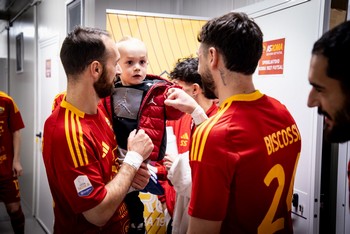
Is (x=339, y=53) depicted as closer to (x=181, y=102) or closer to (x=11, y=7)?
(x=181, y=102)

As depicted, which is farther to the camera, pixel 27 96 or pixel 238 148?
pixel 27 96

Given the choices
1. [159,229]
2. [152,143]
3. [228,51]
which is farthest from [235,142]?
[159,229]

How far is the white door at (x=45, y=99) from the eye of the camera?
3598 mm

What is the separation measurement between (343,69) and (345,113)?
0.14m

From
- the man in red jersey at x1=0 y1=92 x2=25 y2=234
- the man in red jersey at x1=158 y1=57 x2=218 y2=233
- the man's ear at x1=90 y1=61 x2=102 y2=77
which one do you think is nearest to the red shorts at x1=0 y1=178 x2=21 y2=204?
the man in red jersey at x1=0 y1=92 x2=25 y2=234

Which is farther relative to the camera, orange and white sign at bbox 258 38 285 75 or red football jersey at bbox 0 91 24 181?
red football jersey at bbox 0 91 24 181

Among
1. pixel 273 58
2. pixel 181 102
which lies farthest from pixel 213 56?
pixel 273 58

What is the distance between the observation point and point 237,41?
4.03 feet

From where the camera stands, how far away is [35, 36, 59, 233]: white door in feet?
11.8

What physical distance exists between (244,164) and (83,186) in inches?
24.9

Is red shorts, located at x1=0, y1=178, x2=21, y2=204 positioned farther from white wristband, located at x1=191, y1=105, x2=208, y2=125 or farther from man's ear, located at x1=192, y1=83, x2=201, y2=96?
white wristband, located at x1=191, y1=105, x2=208, y2=125

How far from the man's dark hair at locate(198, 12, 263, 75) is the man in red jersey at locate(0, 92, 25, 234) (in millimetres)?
2932

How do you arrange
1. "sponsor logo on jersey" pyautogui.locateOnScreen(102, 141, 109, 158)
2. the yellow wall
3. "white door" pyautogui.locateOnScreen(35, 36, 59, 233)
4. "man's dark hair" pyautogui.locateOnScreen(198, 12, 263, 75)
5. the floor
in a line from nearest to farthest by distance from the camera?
"man's dark hair" pyautogui.locateOnScreen(198, 12, 263, 75), "sponsor logo on jersey" pyautogui.locateOnScreen(102, 141, 109, 158), the yellow wall, "white door" pyautogui.locateOnScreen(35, 36, 59, 233), the floor

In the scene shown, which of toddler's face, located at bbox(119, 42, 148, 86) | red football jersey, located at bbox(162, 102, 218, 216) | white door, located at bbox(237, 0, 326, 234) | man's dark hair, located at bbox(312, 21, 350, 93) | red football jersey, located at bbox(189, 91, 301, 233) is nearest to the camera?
man's dark hair, located at bbox(312, 21, 350, 93)
